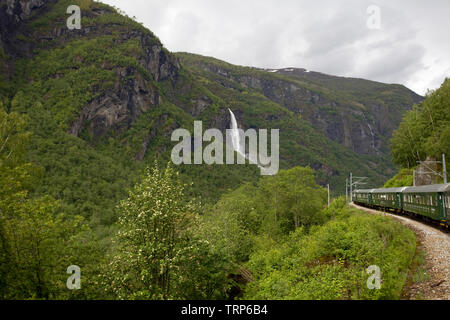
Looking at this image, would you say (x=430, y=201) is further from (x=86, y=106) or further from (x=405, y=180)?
(x=86, y=106)

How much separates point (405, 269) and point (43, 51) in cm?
21607

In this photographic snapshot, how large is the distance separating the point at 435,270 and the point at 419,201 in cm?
1556

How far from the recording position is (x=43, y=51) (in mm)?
180750

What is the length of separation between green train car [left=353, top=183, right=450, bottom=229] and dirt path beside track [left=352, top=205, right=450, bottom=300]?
2.21m

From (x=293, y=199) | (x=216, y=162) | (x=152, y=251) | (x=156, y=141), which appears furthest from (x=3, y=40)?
(x=152, y=251)

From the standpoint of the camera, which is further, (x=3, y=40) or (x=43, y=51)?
(x=43, y=51)

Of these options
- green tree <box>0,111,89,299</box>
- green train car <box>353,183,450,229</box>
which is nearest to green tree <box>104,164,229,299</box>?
green tree <box>0,111,89,299</box>

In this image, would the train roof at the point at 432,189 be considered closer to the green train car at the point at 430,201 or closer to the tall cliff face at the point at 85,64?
the green train car at the point at 430,201

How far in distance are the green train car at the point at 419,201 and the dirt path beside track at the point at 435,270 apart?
2.21 m
